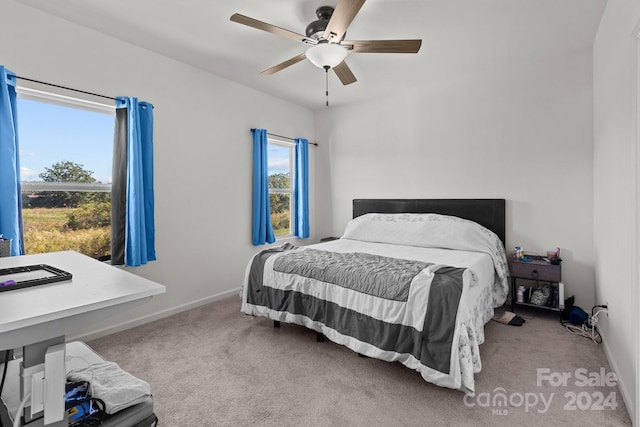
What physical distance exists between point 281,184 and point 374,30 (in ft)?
8.38

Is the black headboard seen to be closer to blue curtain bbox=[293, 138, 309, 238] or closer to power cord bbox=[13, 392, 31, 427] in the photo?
blue curtain bbox=[293, 138, 309, 238]

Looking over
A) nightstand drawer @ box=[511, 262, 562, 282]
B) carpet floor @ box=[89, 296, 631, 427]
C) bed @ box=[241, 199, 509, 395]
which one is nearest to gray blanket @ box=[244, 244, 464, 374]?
bed @ box=[241, 199, 509, 395]

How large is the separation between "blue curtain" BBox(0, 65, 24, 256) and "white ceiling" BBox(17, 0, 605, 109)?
2.32 feet

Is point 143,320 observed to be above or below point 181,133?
below

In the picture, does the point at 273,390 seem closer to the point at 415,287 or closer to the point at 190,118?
the point at 415,287

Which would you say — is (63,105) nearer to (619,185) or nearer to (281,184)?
(281,184)

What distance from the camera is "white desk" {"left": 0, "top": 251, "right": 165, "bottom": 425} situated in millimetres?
769

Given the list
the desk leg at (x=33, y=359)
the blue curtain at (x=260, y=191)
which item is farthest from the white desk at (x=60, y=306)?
the blue curtain at (x=260, y=191)

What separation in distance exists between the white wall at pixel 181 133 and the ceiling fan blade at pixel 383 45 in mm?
1928

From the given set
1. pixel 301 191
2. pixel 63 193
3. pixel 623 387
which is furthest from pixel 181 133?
pixel 623 387

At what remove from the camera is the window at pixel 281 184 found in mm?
4496

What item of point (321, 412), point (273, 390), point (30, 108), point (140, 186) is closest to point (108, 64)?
point (30, 108)

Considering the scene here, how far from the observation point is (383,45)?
2.23 metres

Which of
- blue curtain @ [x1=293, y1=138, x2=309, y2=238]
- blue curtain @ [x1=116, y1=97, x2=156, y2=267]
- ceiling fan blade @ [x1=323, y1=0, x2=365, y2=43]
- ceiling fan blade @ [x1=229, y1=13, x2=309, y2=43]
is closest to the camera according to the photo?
ceiling fan blade @ [x1=323, y1=0, x2=365, y2=43]
